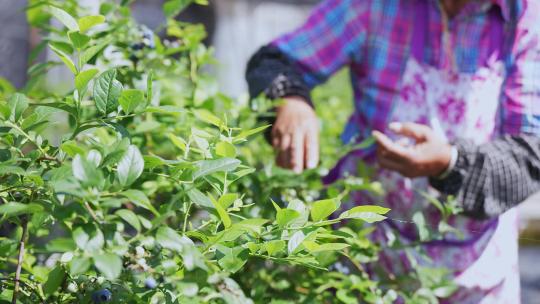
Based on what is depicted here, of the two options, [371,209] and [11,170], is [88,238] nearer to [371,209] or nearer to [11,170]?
[11,170]

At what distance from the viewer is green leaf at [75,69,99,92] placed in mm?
958

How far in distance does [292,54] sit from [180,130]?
1.61 ft

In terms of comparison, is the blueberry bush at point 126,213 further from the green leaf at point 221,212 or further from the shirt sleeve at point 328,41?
the shirt sleeve at point 328,41

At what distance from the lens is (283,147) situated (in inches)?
69.3

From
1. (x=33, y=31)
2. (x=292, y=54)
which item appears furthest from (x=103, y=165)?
(x=33, y=31)

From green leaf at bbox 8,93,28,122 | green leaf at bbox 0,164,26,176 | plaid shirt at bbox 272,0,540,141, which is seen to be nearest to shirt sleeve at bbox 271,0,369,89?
plaid shirt at bbox 272,0,540,141

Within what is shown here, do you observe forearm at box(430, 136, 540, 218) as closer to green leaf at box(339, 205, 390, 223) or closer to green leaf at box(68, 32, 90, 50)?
green leaf at box(339, 205, 390, 223)

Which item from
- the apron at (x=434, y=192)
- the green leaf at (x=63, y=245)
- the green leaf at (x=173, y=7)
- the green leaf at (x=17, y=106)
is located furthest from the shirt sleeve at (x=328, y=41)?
the green leaf at (x=63, y=245)

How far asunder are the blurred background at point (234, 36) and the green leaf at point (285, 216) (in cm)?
326

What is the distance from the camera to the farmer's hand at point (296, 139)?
1.74m

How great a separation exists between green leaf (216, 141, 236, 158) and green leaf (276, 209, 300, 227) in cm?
11

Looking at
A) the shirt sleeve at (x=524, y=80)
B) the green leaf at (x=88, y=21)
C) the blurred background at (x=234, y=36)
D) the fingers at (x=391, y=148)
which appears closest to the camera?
the green leaf at (x=88, y=21)

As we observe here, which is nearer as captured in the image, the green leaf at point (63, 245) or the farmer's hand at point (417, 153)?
the green leaf at point (63, 245)

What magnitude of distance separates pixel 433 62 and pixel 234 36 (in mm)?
4859
